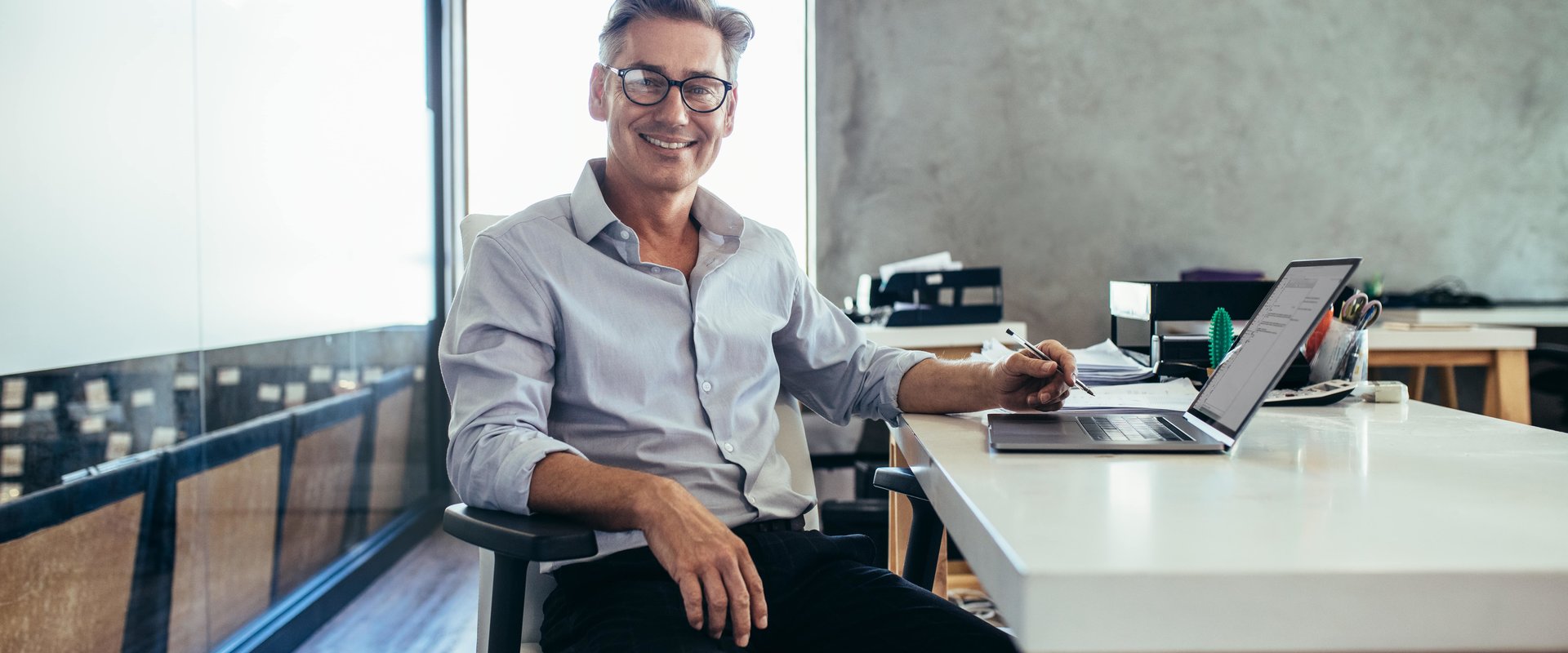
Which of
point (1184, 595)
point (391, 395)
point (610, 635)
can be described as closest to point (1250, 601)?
point (1184, 595)

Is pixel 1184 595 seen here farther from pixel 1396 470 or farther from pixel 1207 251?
pixel 1207 251

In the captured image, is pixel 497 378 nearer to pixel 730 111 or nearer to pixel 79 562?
pixel 730 111

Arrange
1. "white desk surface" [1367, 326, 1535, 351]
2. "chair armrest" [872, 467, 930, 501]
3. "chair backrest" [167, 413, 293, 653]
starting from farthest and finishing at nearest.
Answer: "white desk surface" [1367, 326, 1535, 351] → "chair backrest" [167, 413, 293, 653] → "chair armrest" [872, 467, 930, 501]

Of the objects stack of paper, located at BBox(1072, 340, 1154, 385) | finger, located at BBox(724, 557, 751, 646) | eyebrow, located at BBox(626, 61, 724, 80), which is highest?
eyebrow, located at BBox(626, 61, 724, 80)

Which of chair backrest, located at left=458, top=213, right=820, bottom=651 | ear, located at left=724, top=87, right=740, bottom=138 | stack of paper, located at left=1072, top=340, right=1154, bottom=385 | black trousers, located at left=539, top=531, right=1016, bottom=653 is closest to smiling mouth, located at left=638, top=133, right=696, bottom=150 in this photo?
ear, located at left=724, top=87, right=740, bottom=138

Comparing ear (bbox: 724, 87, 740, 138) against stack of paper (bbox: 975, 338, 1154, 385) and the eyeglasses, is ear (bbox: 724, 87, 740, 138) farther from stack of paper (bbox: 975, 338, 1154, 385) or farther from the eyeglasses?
stack of paper (bbox: 975, 338, 1154, 385)

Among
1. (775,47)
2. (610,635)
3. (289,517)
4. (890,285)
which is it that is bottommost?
(289,517)

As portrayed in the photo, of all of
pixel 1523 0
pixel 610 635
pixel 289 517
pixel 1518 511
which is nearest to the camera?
pixel 1518 511

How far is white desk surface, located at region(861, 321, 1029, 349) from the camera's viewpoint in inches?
100

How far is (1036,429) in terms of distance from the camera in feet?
3.43

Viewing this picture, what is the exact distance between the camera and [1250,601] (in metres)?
0.53

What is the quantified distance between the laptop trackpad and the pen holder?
0.50 metres

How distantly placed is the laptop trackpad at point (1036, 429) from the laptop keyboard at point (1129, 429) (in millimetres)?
16

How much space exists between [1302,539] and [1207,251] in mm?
3167
